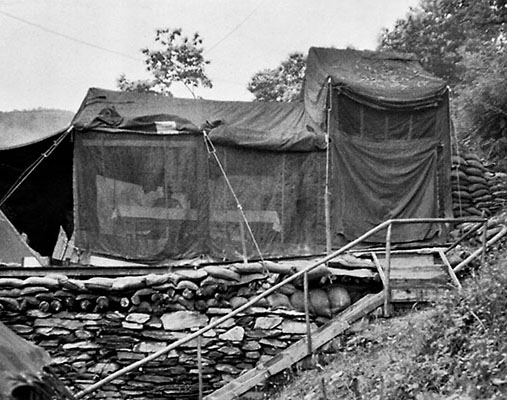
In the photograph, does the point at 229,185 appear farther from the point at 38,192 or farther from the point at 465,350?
the point at 465,350

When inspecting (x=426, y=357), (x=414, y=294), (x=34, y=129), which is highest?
(x=34, y=129)

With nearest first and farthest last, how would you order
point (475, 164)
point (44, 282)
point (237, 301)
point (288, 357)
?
point (288, 357), point (237, 301), point (44, 282), point (475, 164)

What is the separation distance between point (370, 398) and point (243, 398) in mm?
2176

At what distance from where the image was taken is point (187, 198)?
11656 mm

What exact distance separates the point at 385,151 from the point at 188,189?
333 cm

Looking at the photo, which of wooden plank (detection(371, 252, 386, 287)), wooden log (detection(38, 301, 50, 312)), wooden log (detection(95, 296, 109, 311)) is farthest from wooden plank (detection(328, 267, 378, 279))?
wooden log (detection(38, 301, 50, 312))

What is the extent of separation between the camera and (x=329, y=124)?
11.8m

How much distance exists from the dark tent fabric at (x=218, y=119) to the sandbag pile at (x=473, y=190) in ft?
10.7

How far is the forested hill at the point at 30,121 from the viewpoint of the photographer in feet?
43.9

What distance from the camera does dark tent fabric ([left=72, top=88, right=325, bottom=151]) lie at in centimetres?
→ 1163

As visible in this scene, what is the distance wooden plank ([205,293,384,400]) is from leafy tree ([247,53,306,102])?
23.3 metres

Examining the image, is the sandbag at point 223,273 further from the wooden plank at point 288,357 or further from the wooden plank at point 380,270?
the wooden plank at point 380,270

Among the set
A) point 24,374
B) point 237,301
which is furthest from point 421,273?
point 24,374

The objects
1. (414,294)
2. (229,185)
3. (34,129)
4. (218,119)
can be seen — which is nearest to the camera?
(414,294)
